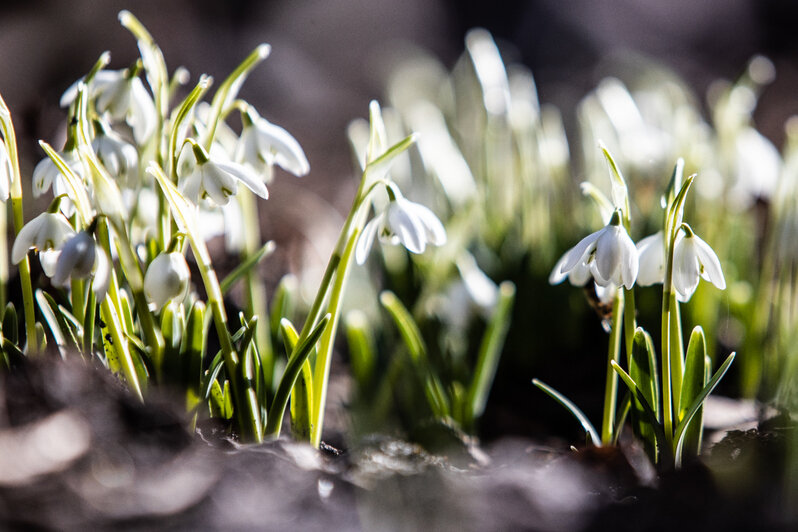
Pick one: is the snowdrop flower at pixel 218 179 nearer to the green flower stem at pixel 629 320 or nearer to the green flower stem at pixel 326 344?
the green flower stem at pixel 326 344

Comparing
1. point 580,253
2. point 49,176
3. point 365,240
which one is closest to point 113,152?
point 49,176

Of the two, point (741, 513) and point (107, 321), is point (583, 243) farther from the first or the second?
point (107, 321)

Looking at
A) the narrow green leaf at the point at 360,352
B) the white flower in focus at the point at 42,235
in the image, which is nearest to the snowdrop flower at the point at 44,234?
the white flower in focus at the point at 42,235

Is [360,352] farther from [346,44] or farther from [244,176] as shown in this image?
[346,44]

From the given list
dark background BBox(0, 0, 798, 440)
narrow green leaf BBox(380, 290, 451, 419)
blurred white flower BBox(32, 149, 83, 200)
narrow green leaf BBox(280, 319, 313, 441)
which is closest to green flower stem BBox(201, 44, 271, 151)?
blurred white flower BBox(32, 149, 83, 200)

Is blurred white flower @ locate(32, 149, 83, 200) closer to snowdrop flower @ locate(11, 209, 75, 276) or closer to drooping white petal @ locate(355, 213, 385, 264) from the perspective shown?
snowdrop flower @ locate(11, 209, 75, 276)

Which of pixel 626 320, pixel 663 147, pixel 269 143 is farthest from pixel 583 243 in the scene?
pixel 663 147
